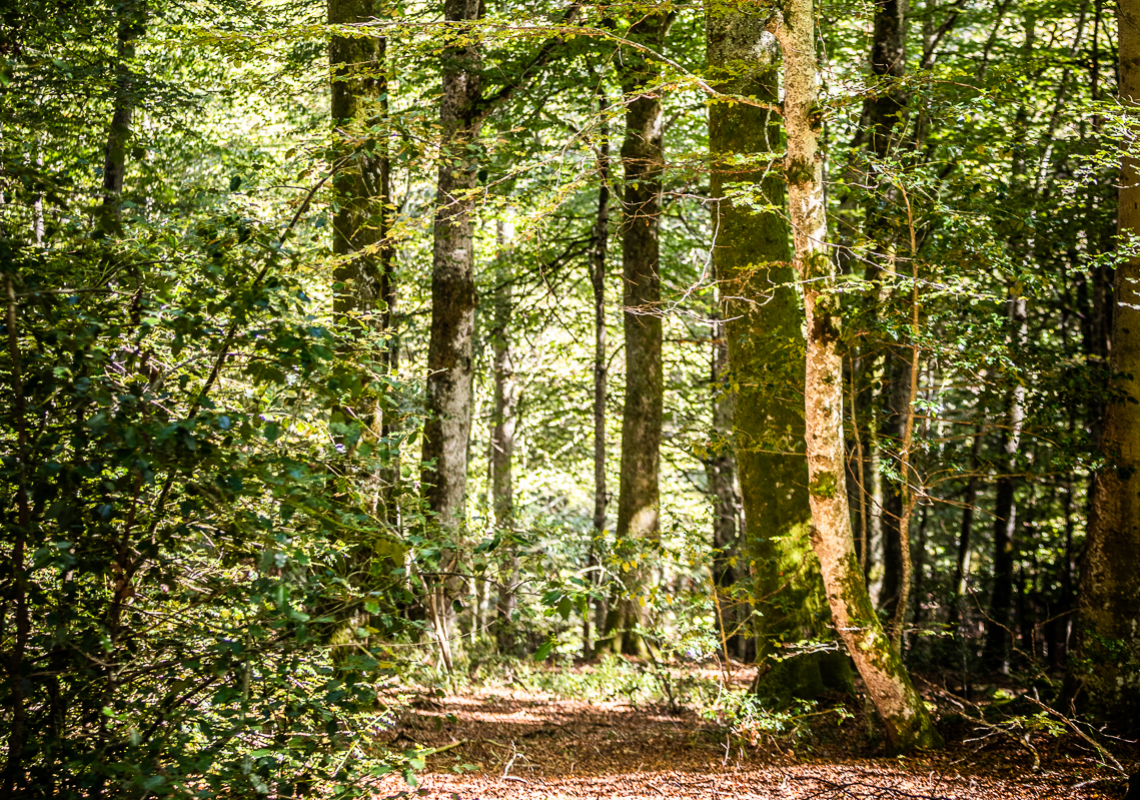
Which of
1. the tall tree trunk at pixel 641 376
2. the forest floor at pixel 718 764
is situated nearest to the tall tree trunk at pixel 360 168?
the tall tree trunk at pixel 641 376

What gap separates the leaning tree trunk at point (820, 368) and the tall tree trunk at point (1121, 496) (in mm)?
1685

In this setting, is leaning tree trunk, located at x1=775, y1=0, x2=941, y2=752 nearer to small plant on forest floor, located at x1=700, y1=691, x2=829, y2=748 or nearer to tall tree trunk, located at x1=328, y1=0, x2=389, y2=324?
small plant on forest floor, located at x1=700, y1=691, x2=829, y2=748

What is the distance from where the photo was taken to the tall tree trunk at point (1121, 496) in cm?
583

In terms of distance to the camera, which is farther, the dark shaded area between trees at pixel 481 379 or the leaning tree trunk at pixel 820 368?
the leaning tree trunk at pixel 820 368

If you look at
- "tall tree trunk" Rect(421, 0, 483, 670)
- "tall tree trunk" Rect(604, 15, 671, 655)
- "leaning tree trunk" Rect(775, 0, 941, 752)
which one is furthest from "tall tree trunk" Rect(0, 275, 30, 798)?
"tall tree trunk" Rect(604, 15, 671, 655)

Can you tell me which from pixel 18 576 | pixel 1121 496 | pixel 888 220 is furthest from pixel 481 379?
pixel 18 576

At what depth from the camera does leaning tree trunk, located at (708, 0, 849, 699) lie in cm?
674

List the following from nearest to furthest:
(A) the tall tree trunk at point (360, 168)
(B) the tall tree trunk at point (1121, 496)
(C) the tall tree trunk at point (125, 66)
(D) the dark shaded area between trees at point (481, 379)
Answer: (D) the dark shaded area between trees at point (481, 379)
(B) the tall tree trunk at point (1121, 496)
(C) the tall tree trunk at point (125, 66)
(A) the tall tree trunk at point (360, 168)

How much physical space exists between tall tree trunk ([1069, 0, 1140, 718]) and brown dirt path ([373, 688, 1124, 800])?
0.76 meters

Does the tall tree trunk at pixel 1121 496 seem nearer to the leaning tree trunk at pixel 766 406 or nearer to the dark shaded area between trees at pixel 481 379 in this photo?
the dark shaded area between trees at pixel 481 379

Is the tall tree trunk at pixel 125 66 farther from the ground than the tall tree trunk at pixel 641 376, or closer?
farther from the ground

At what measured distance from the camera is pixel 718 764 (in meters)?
5.93

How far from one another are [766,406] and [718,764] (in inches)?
117

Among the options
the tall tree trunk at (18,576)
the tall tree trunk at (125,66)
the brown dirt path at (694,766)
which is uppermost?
the tall tree trunk at (125,66)
